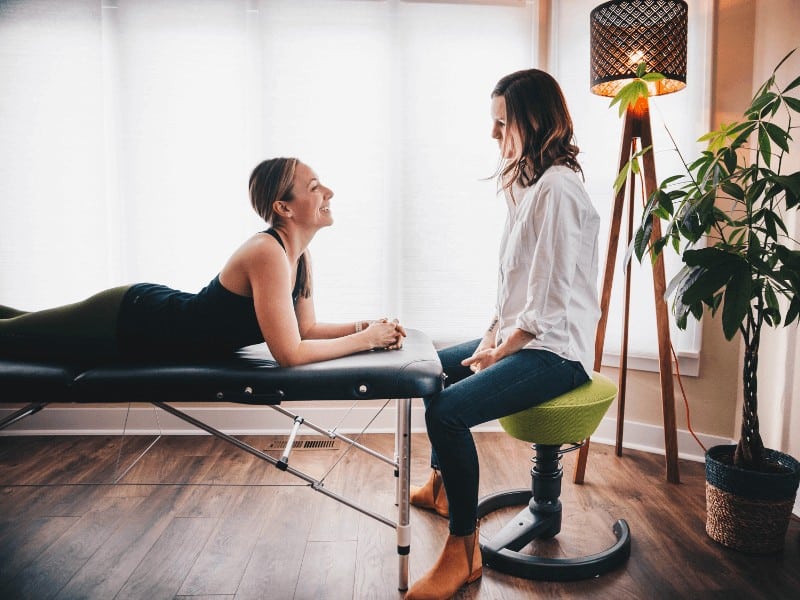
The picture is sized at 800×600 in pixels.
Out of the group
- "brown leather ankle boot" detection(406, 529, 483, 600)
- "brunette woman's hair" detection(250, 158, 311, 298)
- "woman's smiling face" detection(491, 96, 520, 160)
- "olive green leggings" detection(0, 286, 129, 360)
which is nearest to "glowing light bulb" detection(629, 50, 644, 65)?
"woman's smiling face" detection(491, 96, 520, 160)

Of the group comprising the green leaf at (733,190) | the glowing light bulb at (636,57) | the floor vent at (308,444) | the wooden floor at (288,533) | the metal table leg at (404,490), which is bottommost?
the floor vent at (308,444)

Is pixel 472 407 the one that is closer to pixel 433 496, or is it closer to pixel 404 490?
pixel 404 490

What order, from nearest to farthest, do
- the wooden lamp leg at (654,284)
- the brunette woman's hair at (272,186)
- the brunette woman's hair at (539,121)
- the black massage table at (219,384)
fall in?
the black massage table at (219,384) → the brunette woman's hair at (539,121) → the brunette woman's hair at (272,186) → the wooden lamp leg at (654,284)

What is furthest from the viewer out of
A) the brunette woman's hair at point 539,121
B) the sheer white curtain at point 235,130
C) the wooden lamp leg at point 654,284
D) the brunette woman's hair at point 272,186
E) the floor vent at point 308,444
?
the sheer white curtain at point 235,130

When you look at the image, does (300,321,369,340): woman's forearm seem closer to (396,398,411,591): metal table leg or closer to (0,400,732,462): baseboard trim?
(396,398,411,591): metal table leg

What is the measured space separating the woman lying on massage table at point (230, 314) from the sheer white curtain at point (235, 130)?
3.41ft

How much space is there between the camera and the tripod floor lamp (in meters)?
1.92

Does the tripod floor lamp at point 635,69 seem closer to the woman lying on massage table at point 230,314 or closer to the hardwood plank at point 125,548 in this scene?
the woman lying on massage table at point 230,314

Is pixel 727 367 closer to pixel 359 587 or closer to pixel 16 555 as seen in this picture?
pixel 359 587

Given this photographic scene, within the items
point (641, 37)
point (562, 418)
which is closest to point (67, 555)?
point (562, 418)

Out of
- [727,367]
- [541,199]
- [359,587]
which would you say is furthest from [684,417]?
[359,587]

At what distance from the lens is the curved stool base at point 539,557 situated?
152 centimetres

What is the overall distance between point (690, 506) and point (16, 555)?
6.83 feet

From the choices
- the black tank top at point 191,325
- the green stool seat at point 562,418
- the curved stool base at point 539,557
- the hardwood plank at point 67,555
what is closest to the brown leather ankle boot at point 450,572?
the curved stool base at point 539,557
